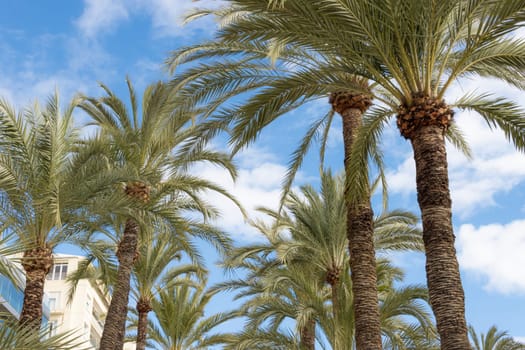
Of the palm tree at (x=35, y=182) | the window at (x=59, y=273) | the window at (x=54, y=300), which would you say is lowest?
the palm tree at (x=35, y=182)

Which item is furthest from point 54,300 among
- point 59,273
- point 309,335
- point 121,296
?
point 121,296

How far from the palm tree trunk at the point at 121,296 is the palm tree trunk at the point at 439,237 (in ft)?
36.6

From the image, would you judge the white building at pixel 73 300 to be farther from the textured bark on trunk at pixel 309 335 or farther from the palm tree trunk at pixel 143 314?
the textured bark on trunk at pixel 309 335

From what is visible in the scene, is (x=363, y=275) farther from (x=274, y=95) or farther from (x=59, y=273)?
(x=59, y=273)

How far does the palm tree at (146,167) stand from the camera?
1855cm

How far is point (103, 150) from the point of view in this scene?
16.6 m

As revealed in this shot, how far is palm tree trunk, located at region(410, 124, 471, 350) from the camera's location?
10.1 m

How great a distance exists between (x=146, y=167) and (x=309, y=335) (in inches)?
325

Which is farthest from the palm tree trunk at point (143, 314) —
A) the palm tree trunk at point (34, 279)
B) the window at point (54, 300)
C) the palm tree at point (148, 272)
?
the window at point (54, 300)

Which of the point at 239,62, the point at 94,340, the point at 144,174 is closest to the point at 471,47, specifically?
the point at 239,62

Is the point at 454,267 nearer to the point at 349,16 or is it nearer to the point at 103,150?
the point at 349,16

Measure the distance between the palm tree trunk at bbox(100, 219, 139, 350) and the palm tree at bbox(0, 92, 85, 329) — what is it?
449 centimetres

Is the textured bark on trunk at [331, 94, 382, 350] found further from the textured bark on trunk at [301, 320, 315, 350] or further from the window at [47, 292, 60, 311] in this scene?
the window at [47, 292, 60, 311]

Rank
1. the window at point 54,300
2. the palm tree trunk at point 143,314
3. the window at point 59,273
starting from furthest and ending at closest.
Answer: the window at point 59,273
the window at point 54,300
the palm tree trunk at point 143,314
